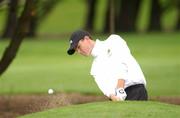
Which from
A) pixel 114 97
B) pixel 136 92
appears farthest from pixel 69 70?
pixel 114 97

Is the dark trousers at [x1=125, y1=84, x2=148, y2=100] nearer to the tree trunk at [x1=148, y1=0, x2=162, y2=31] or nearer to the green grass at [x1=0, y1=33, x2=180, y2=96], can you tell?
the green grass at [x1=0, y1=33, x2=180, y2=96]

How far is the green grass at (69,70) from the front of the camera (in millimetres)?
19828

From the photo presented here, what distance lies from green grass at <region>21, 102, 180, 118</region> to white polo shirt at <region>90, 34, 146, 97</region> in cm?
43

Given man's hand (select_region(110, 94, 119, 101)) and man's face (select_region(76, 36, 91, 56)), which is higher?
man's face (select_region(76, 36, 91, 56))

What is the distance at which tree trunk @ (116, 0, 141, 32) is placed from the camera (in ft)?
181

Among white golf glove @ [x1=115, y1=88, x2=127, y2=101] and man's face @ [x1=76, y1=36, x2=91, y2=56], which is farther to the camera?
man's face @ [x1=76, y1=36, x2=91, y2=56]

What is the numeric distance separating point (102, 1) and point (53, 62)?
40.6m

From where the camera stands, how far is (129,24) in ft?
185

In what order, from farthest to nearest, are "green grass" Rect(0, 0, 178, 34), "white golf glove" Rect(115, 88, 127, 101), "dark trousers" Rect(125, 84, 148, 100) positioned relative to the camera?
"green grass" Rect(0, 0, 178, 34) → "dark trousers" Rect(125, 84, 148, 100) → "white golf glove" Rect(115, 88, 127, 101)

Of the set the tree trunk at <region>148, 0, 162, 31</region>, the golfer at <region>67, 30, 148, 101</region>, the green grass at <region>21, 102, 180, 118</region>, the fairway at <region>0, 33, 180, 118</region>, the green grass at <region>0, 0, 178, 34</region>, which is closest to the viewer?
the green grass at <region>21, 102, 180, 118</region>

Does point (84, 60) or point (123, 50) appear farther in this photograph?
point (84, 60)

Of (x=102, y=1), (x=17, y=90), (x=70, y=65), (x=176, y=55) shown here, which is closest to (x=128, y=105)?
(x=17, y=90)

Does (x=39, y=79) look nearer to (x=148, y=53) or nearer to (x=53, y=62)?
(x=53, y=62)

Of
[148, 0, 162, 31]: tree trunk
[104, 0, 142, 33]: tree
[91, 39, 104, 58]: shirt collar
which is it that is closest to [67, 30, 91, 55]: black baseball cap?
[91, 39, 104, 58]: shirt collar
